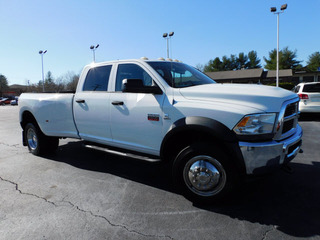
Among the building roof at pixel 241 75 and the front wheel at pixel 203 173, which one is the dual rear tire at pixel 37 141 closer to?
the front wheel at pixel 203 173

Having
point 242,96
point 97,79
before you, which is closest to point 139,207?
point 242,96

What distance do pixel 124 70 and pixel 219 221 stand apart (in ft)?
8.95

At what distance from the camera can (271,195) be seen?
3.25m

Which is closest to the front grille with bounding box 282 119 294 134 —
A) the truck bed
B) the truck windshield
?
the truck windshield

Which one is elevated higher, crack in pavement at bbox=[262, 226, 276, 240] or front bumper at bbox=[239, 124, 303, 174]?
front bumper at bbox=[239, 124, 303, 174]

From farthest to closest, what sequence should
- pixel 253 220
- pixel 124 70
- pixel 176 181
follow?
pixel 124 70, pixel 176 181, pixel 253 220

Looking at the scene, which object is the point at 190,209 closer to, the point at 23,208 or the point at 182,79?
the point at 182,79

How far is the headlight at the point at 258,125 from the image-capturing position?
104 inches

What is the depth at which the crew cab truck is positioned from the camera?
266 centimetres

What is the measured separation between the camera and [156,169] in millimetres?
4512

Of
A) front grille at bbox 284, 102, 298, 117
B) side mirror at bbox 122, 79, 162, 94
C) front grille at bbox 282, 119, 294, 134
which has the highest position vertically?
side mirror at bbox 122, 79, 162, 94

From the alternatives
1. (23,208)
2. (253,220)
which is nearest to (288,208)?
(253,220)

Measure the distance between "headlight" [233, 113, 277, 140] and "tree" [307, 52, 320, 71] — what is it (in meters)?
72.7

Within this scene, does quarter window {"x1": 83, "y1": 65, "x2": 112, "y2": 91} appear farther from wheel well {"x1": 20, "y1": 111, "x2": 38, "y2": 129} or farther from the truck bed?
wheel well {"x1": 20, "y1": 111, "x2": 38, "y2": 129}
